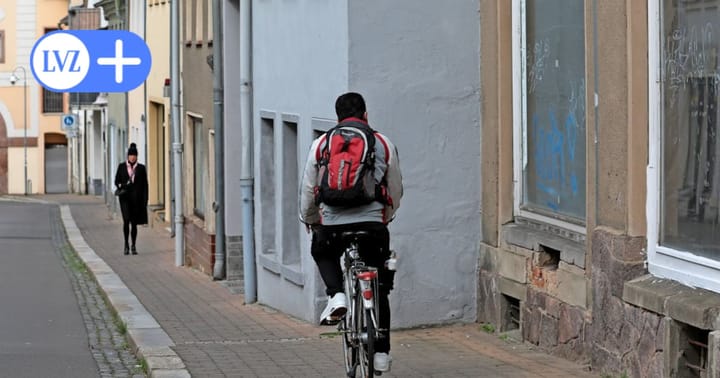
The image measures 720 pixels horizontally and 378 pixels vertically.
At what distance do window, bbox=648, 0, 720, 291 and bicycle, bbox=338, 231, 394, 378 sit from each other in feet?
5.19

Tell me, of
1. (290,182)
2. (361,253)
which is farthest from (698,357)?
(290,182)

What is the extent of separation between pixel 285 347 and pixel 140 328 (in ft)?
7.01

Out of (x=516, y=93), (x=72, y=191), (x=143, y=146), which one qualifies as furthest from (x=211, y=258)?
(x=72, y=191)

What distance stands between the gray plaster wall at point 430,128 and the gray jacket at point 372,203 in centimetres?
317

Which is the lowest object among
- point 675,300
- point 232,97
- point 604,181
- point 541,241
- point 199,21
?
point 675,300

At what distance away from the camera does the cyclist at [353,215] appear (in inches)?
343

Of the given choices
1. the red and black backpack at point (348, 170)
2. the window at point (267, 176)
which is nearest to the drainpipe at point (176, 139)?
the window at point (267, 176)

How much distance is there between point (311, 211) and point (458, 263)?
11.2 ft

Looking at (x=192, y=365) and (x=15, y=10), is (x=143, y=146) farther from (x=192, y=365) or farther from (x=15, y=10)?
(x=15, y=10)

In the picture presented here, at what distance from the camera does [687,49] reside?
27.0 ft

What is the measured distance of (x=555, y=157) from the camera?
34.3 feet

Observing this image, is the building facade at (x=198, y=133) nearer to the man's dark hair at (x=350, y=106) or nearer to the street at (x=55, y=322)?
the street at (x=55, y=322)

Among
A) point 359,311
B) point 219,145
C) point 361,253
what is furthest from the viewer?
point 219,145

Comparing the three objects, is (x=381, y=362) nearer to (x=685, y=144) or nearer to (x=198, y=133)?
(x=685, y=144)
